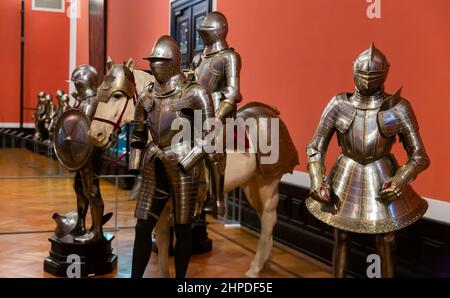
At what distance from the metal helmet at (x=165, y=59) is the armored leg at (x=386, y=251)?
155cm

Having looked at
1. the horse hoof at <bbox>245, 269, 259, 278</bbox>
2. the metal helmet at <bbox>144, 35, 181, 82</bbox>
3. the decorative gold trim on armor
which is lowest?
the horse hoof at <bbox>245, 269, 259, 278</bbox>

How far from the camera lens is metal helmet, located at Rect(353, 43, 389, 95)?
3.23m

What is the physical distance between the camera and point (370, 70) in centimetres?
323

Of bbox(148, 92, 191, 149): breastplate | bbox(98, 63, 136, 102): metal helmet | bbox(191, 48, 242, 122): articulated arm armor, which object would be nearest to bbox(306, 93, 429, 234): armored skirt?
bbox(148, 92, 191, 149): breastplate

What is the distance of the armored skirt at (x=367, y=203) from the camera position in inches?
126

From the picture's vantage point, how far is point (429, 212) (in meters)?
4.20

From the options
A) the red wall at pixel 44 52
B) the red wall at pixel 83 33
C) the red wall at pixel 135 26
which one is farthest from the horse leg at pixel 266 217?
the red wall at pixel 44 52

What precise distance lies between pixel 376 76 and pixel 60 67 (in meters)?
14.7

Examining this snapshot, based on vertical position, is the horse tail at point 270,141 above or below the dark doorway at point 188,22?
below

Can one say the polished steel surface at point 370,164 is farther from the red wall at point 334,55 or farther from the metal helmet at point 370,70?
the red wall at point 334,55

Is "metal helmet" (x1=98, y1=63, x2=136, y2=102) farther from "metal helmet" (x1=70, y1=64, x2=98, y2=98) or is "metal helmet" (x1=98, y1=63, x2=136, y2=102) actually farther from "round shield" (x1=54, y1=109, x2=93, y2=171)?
"metal helmet" (x1=70, y1=64, x2=98, y2=98)

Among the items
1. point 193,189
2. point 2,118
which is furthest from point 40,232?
point 2,118

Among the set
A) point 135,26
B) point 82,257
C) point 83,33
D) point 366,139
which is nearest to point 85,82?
point 82,257

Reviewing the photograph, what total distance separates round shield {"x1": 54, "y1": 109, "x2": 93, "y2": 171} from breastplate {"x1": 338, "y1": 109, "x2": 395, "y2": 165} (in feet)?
6.89
